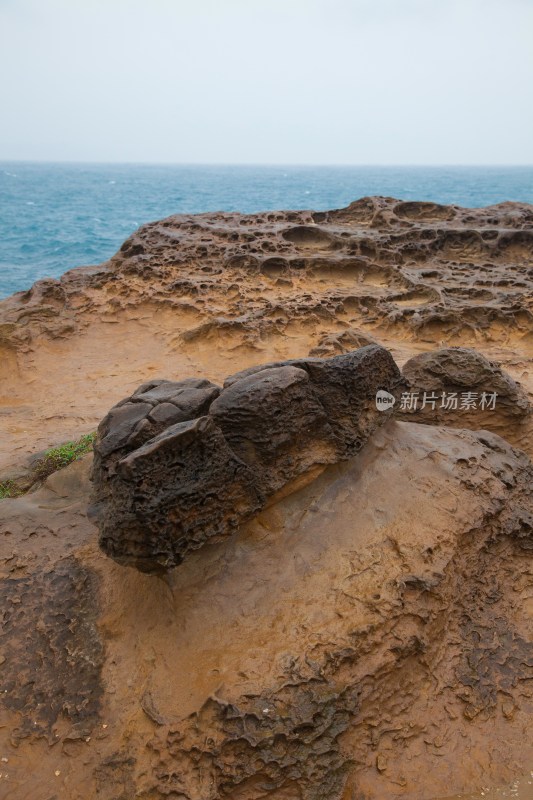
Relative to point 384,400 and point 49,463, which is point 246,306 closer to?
point 49,463

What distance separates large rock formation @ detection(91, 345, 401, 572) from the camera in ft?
8.39

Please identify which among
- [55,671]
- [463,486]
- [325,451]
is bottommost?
[55,671]

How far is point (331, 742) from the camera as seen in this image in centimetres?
254

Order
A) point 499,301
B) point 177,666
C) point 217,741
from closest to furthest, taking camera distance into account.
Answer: point 217,741 < point 177,666 < point 499,301

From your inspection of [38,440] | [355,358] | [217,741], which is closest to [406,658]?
[217,741]

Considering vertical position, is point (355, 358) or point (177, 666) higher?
point (355, 358)

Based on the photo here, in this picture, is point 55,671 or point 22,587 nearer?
point 55,671

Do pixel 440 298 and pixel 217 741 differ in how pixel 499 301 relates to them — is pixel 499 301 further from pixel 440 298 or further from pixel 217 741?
pixel 217 741

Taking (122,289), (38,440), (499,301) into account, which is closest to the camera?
(38,440)

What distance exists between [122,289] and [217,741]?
7.42 meters

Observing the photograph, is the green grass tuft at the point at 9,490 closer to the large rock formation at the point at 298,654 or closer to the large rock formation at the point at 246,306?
the large rock formation at the point at 246,306

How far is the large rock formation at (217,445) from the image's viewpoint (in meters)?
2.56

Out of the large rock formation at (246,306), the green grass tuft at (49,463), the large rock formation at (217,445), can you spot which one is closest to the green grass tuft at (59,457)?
the green grass tuft at (49,463)

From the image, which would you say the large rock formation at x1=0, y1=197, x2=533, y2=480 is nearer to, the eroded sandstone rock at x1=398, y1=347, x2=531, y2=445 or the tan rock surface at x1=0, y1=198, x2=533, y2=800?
the eroded sandstone rock at x1=398, y1=347, x2=531, y2=445
